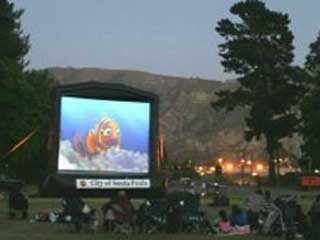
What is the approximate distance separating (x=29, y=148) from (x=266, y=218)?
43667 mm

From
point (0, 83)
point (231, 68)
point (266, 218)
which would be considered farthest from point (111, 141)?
point (231, 68)

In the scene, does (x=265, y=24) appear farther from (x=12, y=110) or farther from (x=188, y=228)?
(x=188, y=228)

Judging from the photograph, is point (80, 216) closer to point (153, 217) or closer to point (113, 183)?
point (153, 217)

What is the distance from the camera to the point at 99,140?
960 inches

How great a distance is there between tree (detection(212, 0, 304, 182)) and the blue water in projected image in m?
42.8

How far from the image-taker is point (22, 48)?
7256cm

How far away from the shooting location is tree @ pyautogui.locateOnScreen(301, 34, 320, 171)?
65.2 m

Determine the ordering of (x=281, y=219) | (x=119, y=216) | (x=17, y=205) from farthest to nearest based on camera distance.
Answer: (x=17, y=205)
(x=119, y=216)
(x=281, y=219)

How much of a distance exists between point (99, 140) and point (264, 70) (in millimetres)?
44579

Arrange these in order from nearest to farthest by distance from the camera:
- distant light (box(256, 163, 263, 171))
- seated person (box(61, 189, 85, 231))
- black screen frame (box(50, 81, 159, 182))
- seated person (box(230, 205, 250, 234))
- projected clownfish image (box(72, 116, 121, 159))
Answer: seated person (box(230, 205, 250, 234)) < seated person (box(61, 189, 85, 231)) < black screen frame (box(50, 81, 159, 182)) < projected clownfish image (box(72, 116, 121, 159)) < distant light (box(256, 163, 263, 171))

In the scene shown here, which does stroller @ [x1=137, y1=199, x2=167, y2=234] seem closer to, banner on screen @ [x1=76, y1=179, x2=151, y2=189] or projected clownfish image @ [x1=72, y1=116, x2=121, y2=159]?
banner on screen @ [x1=76, y1=179, x2=151, y2=189]

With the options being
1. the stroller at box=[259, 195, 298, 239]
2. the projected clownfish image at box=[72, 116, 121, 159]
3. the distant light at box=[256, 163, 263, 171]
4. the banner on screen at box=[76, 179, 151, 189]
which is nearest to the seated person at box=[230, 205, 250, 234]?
the stroller at box=[259, 195, 298, 239]

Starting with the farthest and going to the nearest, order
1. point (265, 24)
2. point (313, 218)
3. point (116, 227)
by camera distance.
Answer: point (265, 24) < point (116, 227) < point (313, 218)

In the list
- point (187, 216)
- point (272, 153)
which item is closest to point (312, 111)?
point (272, 153)
